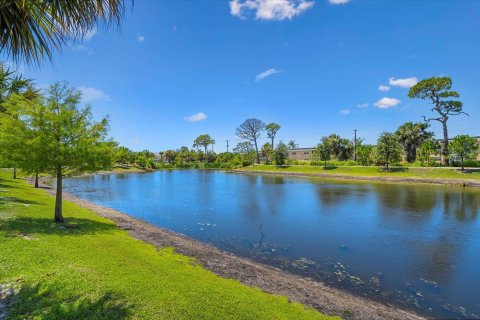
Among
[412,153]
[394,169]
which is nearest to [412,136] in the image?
[412,153]

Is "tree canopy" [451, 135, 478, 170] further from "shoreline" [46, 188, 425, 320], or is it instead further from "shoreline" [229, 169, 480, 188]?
"shoreline" [46, 188, 425, 320]

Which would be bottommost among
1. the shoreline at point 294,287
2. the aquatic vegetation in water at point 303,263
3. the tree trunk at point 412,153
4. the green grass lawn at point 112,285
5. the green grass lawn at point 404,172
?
the aquatic vegetation in water at point 303,263

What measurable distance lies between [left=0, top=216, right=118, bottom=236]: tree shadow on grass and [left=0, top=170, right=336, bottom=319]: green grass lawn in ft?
0.63

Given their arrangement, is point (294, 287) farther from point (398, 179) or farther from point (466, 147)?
point (466, 147)

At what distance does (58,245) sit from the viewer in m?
11.0

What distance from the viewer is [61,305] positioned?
6.54 m

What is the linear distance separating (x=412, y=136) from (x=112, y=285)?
7543cm

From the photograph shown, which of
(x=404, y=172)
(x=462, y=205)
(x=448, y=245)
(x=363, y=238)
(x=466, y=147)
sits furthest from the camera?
(x=404, y=172)

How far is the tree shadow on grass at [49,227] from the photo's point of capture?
12.4 meters

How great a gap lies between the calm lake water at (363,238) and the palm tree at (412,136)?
37.3 meters

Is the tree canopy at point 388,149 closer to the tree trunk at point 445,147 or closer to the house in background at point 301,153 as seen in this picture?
the tree trunk at point 445,147

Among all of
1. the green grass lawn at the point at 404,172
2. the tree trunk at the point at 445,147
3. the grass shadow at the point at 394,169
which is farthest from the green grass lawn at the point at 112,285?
the tree trunk at the point at 445,147

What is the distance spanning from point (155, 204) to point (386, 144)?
55.2 metres

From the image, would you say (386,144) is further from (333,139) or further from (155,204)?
(155,204)
